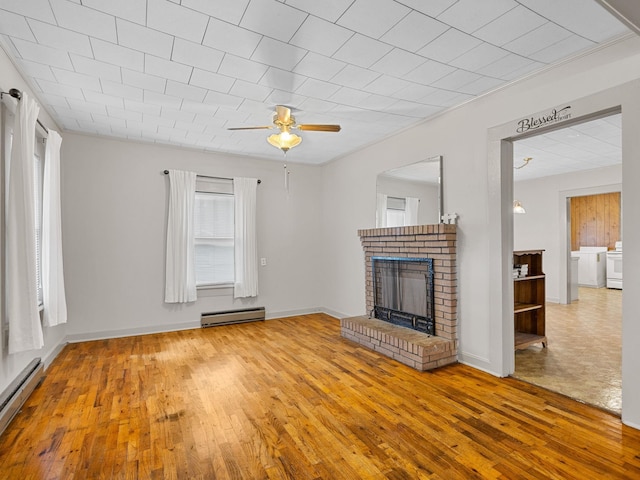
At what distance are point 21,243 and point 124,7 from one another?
195 centimetres

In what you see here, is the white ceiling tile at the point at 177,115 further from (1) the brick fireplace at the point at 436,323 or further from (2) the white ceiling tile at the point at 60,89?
(1) the brick fireplace at the point at 436,323

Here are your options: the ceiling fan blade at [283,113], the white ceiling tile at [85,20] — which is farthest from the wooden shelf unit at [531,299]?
the white ceiling tile at [85,20]

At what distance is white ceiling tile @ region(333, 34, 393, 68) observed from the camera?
2.40m

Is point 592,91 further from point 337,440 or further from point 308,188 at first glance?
point 308,188

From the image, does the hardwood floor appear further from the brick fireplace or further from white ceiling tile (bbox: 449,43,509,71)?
white ceiling tile (bbox: 449,43,509,71)

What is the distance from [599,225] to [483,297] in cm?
878

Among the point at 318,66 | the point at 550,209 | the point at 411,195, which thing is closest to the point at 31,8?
the point at 318,66

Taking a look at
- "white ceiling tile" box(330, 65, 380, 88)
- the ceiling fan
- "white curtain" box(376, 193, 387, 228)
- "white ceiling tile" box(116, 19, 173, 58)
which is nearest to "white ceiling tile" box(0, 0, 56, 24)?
"white ceiling tile" box(116, 19, 173, 58)

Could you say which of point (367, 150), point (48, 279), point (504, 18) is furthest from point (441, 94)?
point (48, 279)

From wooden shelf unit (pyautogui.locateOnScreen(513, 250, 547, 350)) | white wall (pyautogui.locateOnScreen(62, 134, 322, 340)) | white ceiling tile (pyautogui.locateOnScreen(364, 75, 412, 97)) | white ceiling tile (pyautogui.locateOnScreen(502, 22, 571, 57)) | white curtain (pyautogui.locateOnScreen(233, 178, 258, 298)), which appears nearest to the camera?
white ceiling tile (pyautogui.locateOnScreen(502, 22, 571, 57))

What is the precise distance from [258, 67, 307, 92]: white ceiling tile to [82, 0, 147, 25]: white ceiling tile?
3.24 ft

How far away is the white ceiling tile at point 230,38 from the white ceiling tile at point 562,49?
2.13 metres

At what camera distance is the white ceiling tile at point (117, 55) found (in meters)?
2.42

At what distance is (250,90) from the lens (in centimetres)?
316
